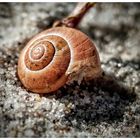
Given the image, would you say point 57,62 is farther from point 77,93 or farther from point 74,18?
point 74,18

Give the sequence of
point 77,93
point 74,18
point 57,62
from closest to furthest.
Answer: point 57,62, point 77,93, point 74,18

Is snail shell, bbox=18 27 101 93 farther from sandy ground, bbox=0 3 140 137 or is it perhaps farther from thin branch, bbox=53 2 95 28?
thin branch, bbox=53 2 95 28

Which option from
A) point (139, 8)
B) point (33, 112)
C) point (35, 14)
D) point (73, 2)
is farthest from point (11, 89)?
point (139, 8)

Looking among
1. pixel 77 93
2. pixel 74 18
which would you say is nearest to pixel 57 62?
pixel 77 93

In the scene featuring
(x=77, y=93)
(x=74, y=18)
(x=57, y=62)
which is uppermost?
(x=74, y=18)

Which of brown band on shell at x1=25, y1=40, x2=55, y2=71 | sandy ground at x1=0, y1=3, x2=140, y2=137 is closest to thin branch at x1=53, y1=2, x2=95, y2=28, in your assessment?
sandy ground at x1=0, y1=3, x2=140, y2=137

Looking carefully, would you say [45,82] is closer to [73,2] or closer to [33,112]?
[33,112]

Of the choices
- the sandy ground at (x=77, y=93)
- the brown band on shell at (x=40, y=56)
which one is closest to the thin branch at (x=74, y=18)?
the sandy ground at (x=77, y=93)
